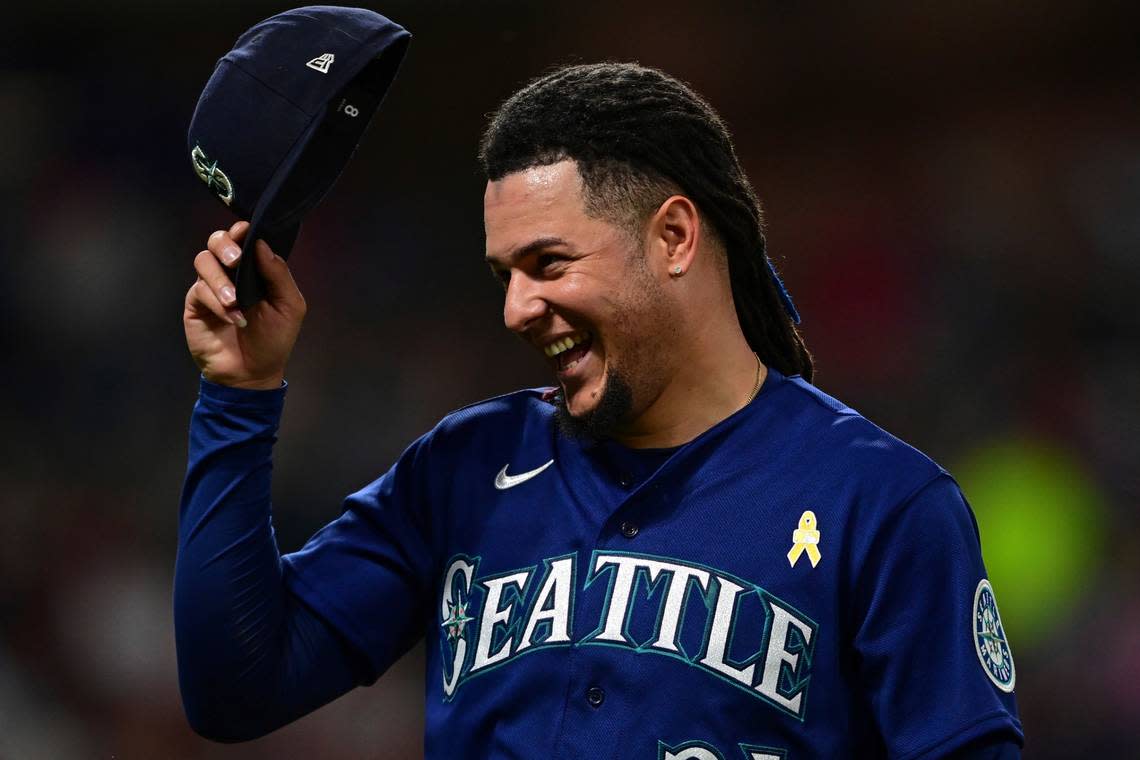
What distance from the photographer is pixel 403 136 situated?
6.20 m

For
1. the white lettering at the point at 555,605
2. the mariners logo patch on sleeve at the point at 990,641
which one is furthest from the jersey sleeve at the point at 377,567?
the mariners logo patch on sleeve at the point at 990,641

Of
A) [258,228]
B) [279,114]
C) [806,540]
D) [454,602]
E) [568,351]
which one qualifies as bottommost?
[454,602]

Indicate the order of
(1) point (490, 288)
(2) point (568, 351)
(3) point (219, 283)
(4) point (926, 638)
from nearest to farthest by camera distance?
(4) point (926, 638) → (3) point (219, 283) → (2) point (568, 351) → (1) point (490, 288)

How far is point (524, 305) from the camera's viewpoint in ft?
6.40

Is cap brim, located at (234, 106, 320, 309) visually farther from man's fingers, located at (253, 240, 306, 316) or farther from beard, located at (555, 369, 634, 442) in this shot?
beard, located at (555, 369, 634, 442)

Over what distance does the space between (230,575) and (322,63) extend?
76cm

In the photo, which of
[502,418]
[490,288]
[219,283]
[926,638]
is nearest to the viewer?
[926,638]

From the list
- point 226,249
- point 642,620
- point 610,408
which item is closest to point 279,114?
point 226,249

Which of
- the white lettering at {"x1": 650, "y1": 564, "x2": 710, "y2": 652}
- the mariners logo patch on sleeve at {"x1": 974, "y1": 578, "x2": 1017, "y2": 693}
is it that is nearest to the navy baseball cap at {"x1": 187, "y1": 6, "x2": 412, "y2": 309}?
the white lettering at {"x1": 650, "y1": 564, "x2": 710, "y2": 652}

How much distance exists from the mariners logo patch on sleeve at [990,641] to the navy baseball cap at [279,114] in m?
1.12

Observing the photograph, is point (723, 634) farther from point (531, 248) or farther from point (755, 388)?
point (531, 248)

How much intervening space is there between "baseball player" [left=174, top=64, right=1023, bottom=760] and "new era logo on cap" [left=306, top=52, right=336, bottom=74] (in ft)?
0.91

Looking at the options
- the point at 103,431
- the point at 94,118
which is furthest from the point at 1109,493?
the point at 94,118

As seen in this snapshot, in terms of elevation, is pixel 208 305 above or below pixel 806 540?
above
